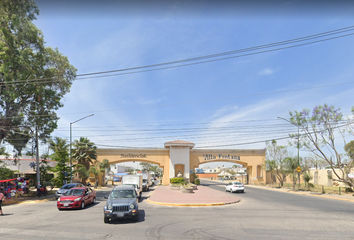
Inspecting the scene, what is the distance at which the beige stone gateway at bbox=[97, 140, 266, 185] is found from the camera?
48.3m

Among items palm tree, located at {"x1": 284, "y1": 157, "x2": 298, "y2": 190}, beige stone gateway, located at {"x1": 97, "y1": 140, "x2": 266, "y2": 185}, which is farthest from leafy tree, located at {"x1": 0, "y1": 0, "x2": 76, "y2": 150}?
palm tree, located at {"x1": 284, "y1": 157, "x2": 298, "y2": 190}

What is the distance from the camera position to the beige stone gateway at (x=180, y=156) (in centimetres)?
4834

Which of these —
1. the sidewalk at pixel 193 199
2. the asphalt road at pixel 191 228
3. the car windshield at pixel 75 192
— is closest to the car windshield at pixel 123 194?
the asphalt road at pixel 191 228

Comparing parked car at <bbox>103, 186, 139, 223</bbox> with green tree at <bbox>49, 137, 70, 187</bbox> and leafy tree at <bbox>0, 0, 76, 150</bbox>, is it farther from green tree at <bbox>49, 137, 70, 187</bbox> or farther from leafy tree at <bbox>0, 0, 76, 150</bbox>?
green tree at <bbox>49, 137, 70, 187</bbox>

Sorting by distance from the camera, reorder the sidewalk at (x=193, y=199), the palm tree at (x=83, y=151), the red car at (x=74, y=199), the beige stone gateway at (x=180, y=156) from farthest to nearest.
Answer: the beige stone gateway at (x=180, y=156), the palm tree at (x=83, y=151), the sidewalk at (x=193, y=199), the red car at (x=74, y=199)

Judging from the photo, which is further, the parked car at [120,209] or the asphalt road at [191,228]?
the parked car at [120,209]

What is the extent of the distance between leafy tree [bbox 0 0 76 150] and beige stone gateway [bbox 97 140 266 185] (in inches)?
809

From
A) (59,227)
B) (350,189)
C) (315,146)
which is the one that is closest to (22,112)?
(59,227)

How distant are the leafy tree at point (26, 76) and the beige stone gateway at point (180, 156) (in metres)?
20.6

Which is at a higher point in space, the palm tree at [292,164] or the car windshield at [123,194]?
the car windshield at [123,194]

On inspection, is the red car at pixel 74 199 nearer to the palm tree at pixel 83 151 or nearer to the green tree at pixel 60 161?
the green tree at pixel 60 161

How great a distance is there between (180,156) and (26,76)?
3140 cm

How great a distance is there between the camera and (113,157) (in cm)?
4844

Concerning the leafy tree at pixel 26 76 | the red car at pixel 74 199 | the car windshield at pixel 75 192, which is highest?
the leafy tree at pixel 26 76
